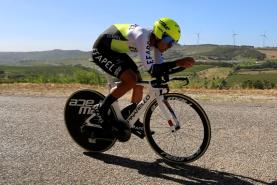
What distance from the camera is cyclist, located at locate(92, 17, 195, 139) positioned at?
5.37 meters

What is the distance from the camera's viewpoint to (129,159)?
5.96 meters

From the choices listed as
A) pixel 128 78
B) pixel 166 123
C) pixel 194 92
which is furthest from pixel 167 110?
pixel 194 92

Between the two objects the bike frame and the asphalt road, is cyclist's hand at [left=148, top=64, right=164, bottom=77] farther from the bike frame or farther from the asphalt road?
the asphalt road

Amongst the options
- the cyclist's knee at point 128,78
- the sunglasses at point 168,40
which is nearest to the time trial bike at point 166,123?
the cyclist's knee at point 128,78

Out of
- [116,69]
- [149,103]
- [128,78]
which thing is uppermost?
[116,69]

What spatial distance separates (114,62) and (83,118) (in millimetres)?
1178

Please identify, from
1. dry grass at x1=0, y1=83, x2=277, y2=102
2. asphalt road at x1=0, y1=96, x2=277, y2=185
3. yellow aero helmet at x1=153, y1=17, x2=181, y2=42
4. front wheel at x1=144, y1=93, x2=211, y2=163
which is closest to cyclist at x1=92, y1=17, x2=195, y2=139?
yellow aero helmet at x1=153, y1=17, x2=181, y2=42

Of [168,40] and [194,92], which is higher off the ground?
[168,40]

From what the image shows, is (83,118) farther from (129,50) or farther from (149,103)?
(129,50)

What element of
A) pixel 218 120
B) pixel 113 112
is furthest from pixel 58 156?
pixel 218 120

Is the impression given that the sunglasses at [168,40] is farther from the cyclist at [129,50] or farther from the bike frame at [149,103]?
the bike frame at [149,103]

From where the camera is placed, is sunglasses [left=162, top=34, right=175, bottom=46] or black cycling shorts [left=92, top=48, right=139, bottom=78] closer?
sunglasses [left=162, top=34, right=175, bottom=46]

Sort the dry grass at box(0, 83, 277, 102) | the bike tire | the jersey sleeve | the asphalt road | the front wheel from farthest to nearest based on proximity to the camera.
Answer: the dry grass at box(0, 83, 277, 102)
the bike tire
the front wheel
the jersey sleeve
the asphalt road

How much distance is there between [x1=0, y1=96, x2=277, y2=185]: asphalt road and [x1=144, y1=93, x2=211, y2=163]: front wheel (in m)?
0.17
